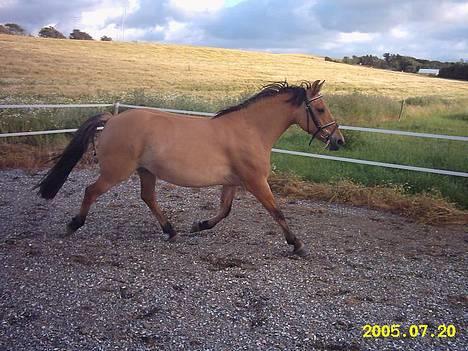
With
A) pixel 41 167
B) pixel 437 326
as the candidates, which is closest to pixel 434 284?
pixel 437 326

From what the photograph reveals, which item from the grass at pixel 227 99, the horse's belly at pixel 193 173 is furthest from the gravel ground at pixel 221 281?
the grass at pixel 227 99

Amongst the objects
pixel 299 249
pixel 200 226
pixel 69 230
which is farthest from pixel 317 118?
pixel 69 230

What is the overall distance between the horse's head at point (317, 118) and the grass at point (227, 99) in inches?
91.6

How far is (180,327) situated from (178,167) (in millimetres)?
1822

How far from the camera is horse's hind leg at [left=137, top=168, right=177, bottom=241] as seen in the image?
5.05m

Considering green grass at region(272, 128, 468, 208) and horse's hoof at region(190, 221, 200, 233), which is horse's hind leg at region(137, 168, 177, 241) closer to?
horse's hoof at region(190, 221, 200, 233)

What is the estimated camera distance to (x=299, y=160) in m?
8.66

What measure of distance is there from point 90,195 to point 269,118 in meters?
1.97

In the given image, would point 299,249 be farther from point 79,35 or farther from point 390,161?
point 79,35

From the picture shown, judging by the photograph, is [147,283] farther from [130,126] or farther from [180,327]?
[130,126]

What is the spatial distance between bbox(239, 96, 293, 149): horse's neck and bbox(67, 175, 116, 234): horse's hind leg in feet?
5.03

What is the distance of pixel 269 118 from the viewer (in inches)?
191

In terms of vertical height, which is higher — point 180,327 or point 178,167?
point 178,167
